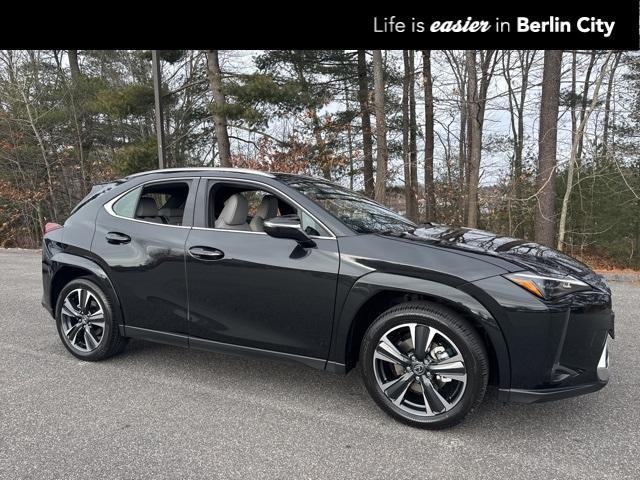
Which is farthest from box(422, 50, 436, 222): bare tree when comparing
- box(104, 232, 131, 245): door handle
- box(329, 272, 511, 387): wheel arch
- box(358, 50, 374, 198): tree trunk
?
box(329, 272, 511, 387): wheel arch

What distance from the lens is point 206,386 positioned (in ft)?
10.9

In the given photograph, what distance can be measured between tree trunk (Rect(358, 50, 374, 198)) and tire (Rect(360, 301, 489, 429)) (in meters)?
12.3

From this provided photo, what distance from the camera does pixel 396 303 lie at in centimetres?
287

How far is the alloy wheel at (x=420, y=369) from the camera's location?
2625 mm

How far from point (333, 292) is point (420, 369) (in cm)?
72

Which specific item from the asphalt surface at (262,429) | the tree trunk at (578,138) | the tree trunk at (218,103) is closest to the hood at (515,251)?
the asphalt surface at (262,429)

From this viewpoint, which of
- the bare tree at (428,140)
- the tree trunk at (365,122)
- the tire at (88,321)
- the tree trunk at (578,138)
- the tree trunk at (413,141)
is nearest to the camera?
the tire at (88,321)

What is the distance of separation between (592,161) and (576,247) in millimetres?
2265

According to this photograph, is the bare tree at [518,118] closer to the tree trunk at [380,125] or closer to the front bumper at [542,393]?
the tree trunk at [380,125]

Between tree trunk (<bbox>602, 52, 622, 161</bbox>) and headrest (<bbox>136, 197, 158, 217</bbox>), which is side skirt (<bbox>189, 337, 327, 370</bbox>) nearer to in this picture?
headrest (<bbox>136, 197, 158, 217</bbox>)

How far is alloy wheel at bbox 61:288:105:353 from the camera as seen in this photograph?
374cm

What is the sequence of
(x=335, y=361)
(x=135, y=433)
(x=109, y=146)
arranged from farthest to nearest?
1. (x=109, y=146)
2. (x=335, y=361)
3. (x=135, y=433)

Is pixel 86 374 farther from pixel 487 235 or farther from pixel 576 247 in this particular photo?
pixel 576 247
